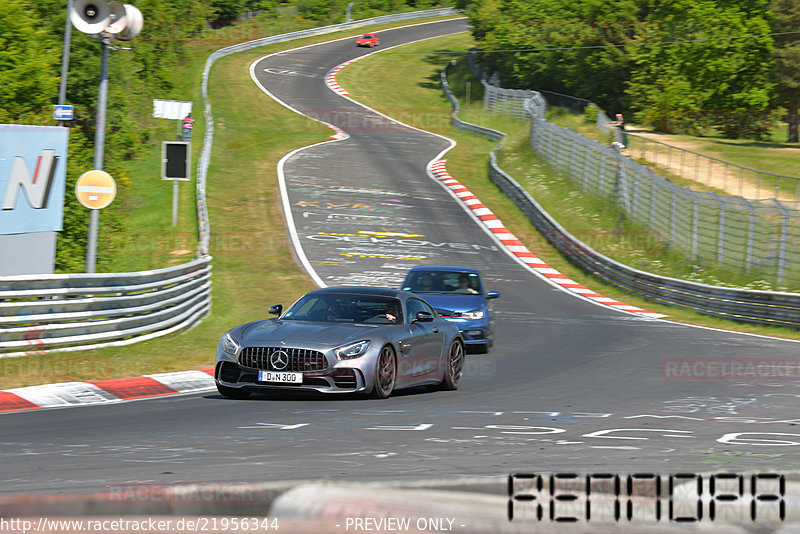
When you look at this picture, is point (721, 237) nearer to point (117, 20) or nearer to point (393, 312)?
point (393, 312)

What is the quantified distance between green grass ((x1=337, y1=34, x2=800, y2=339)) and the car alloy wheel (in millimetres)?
11254

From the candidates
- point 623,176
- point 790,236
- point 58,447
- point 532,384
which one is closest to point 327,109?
point 623,176

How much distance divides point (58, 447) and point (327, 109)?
55632 mm

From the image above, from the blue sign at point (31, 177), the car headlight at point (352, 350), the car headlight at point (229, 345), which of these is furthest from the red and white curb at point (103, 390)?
the blue sign at point (31, 177)

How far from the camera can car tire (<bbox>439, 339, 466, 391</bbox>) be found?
46.0 feet

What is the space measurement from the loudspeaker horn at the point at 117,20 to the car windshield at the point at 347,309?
6.05 meters

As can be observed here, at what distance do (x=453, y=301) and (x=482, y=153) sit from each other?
33901 mm

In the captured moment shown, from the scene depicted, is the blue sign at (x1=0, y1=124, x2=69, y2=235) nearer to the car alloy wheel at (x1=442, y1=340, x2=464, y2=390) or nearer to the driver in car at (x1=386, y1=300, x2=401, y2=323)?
the driver in car at (x1=386, y1=300, x2=401, y2=323)

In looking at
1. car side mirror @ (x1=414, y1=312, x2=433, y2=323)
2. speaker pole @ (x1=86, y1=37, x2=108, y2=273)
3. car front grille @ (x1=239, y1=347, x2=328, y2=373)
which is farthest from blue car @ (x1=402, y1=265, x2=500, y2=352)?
car front grille @ (x1=239, y1=347, x2=328, y2=373)

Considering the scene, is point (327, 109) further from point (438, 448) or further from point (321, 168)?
point (438, 448)

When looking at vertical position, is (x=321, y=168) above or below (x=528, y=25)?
below

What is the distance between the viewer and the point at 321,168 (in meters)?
45.8

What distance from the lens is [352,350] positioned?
1214 centimetres

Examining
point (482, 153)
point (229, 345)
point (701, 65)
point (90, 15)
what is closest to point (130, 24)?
point (90, 15)
